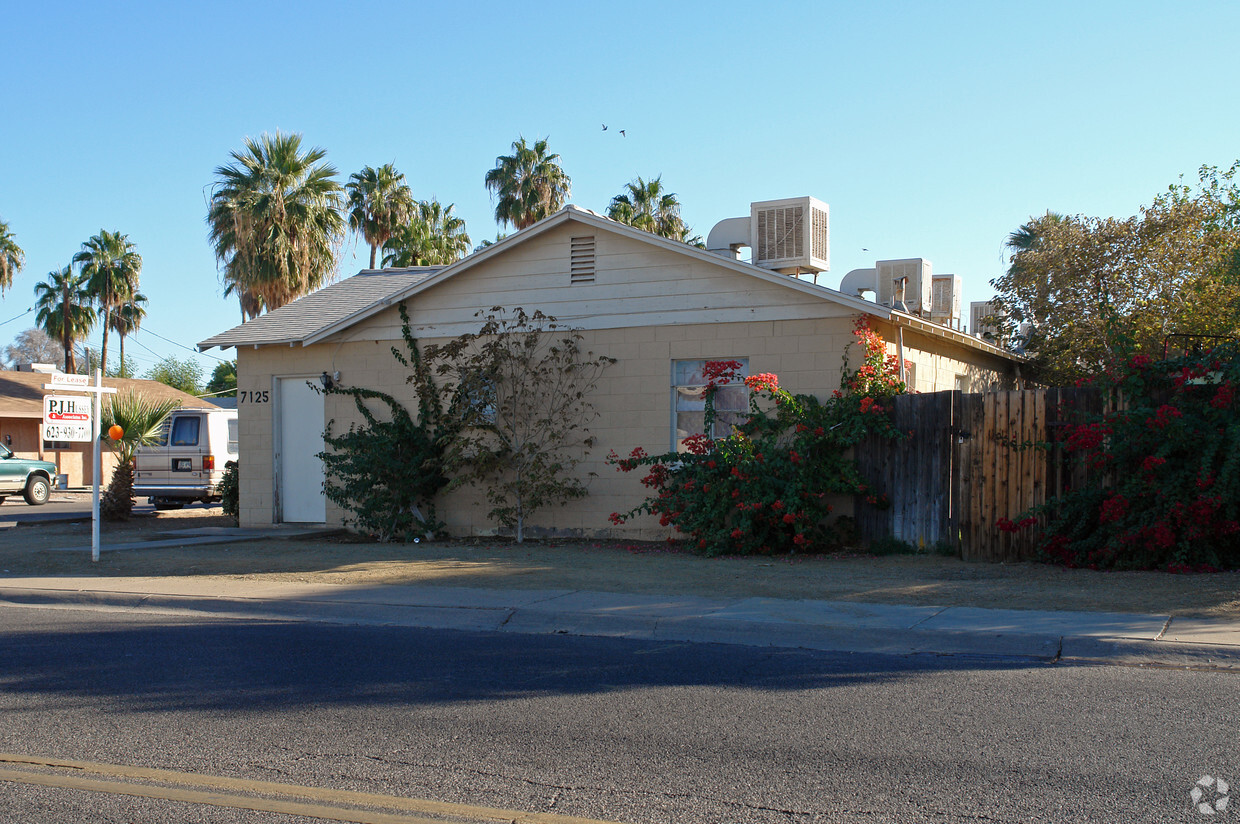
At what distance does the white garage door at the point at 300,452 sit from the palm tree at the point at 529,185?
1956 centimetres

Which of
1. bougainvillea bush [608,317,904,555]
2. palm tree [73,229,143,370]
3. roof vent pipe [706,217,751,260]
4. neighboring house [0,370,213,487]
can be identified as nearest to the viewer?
bougainvillea bush [608,317,904,555]

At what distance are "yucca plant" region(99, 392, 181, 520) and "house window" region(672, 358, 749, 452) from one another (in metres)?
10.0

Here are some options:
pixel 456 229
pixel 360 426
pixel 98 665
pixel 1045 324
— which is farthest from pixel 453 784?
pixel 456 229

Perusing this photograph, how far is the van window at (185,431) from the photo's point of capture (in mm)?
21531

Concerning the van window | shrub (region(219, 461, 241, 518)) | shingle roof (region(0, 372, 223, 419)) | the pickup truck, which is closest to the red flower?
shrub (region(219, 461, 241, 518))

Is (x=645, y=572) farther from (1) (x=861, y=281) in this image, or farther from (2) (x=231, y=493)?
(2) (x=231, y=493)

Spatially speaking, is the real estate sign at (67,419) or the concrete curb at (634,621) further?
the real estate sign at (67,419)

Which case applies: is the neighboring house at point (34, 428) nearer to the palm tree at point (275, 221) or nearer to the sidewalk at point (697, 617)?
the palm tree at point (275, 221)

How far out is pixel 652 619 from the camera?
28.0ft

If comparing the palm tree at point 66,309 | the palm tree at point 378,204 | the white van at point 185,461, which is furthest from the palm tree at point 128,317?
the white van at point 185,461

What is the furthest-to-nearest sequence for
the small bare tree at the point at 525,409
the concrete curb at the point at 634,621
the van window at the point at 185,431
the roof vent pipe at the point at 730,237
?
the van window at the point at 185,431, the roof vent pipe at the point at 730,237, the small bare tree at the point at 525,409, the concrete curb at the point at 634,621

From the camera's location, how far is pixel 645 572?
11133 millimetres

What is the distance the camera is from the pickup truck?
26.5 metres

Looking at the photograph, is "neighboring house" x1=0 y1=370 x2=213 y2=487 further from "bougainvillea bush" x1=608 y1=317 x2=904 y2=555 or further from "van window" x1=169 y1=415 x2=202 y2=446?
"bougainvillea bush" x1=608 y1=317 x2=904 y2=555
